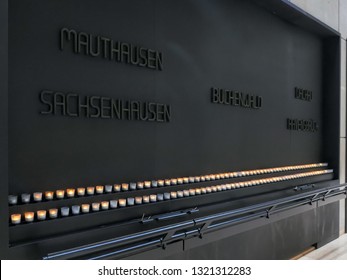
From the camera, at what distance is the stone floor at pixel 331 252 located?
433 cm

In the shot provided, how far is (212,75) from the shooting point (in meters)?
3.15

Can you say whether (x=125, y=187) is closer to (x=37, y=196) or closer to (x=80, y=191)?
(x=80, y=191)

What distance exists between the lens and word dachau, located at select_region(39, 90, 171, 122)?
6.73ft

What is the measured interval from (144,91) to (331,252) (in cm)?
352

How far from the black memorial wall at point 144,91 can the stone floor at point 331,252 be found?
123 cm

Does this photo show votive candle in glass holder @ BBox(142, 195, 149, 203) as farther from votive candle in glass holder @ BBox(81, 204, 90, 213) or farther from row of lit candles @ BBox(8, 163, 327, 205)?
votive candle in glass holder @ BBox(81, 204, 90, 213)

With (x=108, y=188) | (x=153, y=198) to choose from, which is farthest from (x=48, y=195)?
(x=153, y=198)

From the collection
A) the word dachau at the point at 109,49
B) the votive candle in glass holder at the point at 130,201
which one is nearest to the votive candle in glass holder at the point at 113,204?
the votive candle in glass holder at the point at 130,201

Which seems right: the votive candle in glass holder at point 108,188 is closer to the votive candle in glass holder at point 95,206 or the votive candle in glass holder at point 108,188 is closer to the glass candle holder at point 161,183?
the votive candle in glass holder at point 95,206

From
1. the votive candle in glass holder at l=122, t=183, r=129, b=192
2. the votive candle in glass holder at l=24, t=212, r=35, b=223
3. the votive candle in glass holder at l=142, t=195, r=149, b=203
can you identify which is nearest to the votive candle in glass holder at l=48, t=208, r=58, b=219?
the votive candle in glass holder at l=24, t=212, r=35, b=223

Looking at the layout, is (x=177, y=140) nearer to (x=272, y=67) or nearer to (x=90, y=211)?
(x=90, y=211)

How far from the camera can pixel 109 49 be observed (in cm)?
234
